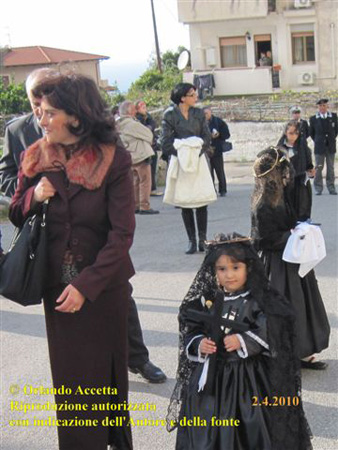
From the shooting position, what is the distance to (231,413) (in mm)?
3436

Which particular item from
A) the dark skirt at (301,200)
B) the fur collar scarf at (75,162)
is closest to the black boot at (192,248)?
the dark skirt at (301,200)

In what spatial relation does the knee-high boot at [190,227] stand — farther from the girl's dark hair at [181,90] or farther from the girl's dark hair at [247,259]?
the girl's dark hair at [247,259]

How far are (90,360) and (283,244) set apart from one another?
1957 mm

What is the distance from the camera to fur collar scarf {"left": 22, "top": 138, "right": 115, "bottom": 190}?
3.20 m

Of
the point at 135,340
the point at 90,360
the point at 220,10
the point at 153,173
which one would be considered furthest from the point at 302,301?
the point at 220,10

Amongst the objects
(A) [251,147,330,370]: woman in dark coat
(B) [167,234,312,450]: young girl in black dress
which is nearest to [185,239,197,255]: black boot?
(A) [251,147,330,370]: woman in dark coat

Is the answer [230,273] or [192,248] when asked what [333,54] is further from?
[230,273]

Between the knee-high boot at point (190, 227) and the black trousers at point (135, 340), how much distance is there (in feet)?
12.1

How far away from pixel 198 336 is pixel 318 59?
31.2m

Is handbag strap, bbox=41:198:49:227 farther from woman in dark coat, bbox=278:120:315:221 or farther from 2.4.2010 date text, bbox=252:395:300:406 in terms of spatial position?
woman in dark coat, bbox=278:120:315:221

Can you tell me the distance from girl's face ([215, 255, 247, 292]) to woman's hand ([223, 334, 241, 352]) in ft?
0.90

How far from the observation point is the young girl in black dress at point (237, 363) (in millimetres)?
3430

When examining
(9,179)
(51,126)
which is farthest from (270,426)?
(9,179)

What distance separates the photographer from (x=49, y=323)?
3434 mm
